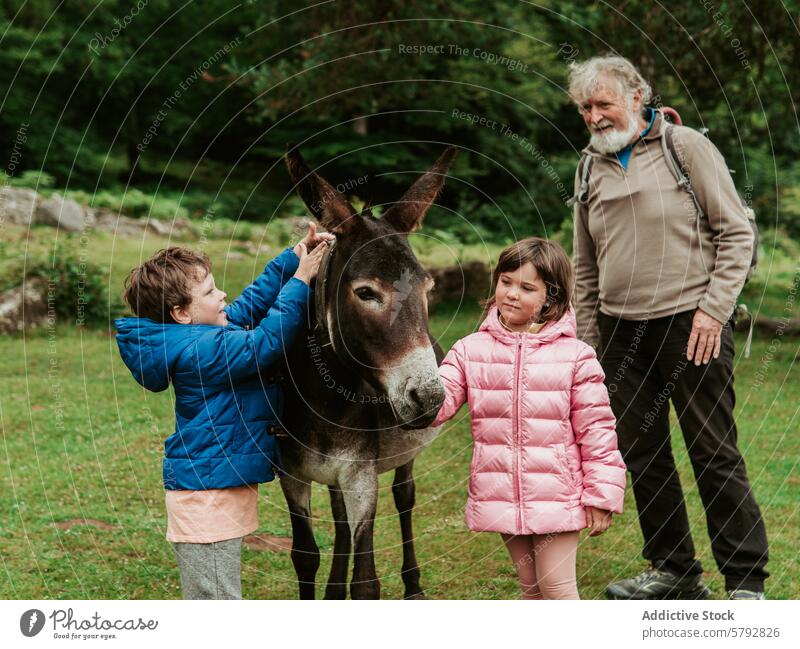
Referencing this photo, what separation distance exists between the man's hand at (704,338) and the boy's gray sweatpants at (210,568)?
3092 millimetres

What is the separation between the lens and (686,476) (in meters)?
9.27

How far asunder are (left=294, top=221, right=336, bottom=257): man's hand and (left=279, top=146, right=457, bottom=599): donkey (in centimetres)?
5

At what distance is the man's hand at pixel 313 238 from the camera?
14.6 feet

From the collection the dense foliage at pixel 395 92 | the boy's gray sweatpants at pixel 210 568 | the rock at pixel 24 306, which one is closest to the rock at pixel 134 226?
the dense foliage at pixel 395 92

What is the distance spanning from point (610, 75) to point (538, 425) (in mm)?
2498

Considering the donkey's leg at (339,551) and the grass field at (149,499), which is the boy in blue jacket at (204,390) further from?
the donkey's leg at (339,551)

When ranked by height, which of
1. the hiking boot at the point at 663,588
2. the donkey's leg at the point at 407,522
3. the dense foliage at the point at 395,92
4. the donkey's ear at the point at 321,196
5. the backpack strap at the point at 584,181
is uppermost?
the dense foliage at the point at 395,92

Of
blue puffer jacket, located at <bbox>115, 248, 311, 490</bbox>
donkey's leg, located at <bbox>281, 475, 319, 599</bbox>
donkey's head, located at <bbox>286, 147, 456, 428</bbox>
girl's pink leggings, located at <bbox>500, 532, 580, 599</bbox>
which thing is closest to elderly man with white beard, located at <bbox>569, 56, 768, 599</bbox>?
donkey's head, located at <bbox>286, 147, 456, 428</bbox>

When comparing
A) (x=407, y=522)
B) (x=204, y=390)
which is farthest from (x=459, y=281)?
(x=204, y=390)

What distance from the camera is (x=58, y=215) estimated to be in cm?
2008

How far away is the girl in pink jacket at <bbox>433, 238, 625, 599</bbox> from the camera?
4.21 m

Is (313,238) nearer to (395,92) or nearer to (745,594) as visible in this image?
(745,594)

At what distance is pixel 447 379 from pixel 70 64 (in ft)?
103
